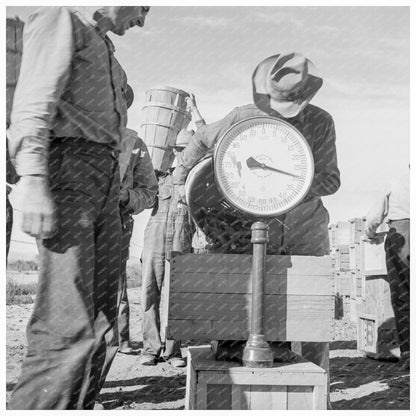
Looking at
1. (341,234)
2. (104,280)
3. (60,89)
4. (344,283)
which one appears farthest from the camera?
(341,234)

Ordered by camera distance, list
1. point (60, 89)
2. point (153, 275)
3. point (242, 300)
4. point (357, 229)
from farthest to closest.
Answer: point (357, 229) → point (153, 275) → point (242, 300) → point (60, 89)

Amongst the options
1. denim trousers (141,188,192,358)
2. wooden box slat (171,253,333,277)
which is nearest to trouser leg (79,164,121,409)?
wooden box slat (171,253,333,277)

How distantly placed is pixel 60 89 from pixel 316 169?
165 centimetres

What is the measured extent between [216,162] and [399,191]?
9.21 feet

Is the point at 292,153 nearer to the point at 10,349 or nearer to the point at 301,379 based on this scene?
the point at 301,379

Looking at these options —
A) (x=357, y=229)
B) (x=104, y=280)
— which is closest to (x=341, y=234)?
(x=357, y=229)

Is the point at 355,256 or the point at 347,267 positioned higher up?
the point at 355,256

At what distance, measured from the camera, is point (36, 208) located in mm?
2150

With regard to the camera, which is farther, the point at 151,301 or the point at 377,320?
the point at 377,320

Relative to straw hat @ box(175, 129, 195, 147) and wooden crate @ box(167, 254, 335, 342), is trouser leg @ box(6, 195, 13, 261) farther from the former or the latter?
straw hat @ box(175, 129, 195, 147)

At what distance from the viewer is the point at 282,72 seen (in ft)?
10.9

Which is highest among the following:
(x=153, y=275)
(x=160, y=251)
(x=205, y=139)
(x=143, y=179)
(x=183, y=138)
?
(x=183, y=138)

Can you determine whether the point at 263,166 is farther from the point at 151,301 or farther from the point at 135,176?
the point at 151,301

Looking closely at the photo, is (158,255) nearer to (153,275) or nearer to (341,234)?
(153,275)
